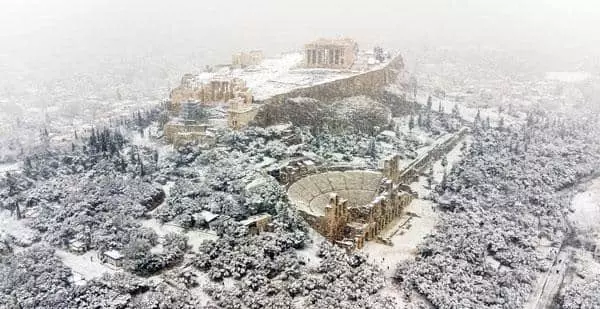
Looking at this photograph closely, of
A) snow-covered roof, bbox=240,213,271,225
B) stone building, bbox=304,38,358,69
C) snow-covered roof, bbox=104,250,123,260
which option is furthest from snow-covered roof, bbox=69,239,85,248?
stone building, bbox=304,38,358,69

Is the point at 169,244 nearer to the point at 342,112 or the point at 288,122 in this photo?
the point at 288,122

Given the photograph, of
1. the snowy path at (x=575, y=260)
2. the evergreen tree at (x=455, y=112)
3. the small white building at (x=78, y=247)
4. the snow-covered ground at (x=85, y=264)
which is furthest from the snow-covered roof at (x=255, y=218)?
the evergreen tree at (x=455, y=112)

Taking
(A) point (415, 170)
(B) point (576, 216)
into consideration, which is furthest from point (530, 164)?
(A) point (415, 170)

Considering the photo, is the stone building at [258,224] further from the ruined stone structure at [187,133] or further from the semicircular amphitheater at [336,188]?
the ruined stone structure at [187,133]

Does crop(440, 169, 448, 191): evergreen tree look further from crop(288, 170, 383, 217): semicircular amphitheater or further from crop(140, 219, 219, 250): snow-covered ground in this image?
crop(140, 219, 219, 250): snow-covered ground

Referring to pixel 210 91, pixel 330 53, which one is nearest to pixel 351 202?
pixel 210 91

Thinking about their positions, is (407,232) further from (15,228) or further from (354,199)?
(15,228)
